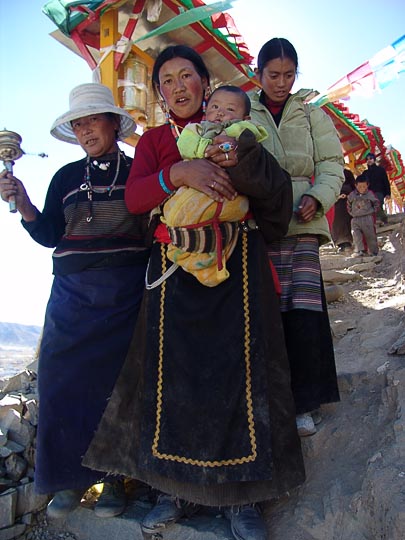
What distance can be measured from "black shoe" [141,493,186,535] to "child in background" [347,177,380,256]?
6.35 metres

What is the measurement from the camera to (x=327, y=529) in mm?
1602

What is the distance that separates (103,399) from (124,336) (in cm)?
30

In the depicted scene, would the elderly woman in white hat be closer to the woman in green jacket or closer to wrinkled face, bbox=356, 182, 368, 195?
the woman in green jacket

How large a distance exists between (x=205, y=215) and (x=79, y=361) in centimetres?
95

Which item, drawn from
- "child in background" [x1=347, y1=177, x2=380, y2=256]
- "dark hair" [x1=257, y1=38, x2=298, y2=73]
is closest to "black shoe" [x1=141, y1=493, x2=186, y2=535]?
"dark hair" [x1=257, y1=38, x2=298, y2=73]

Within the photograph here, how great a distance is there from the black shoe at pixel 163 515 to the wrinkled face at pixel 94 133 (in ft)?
5.42

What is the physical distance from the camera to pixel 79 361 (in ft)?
6.80

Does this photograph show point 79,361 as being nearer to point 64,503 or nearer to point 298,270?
point 64,503

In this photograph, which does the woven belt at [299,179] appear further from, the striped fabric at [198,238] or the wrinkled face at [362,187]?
the wrinkled face at [362,187]

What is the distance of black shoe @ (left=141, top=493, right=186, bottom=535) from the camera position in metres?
1.79

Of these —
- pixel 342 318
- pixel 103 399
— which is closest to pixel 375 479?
pixel 103 399

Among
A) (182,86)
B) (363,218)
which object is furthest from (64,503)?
(363,218)

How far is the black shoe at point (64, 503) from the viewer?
1984mm

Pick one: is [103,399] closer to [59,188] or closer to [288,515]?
[288,515]
